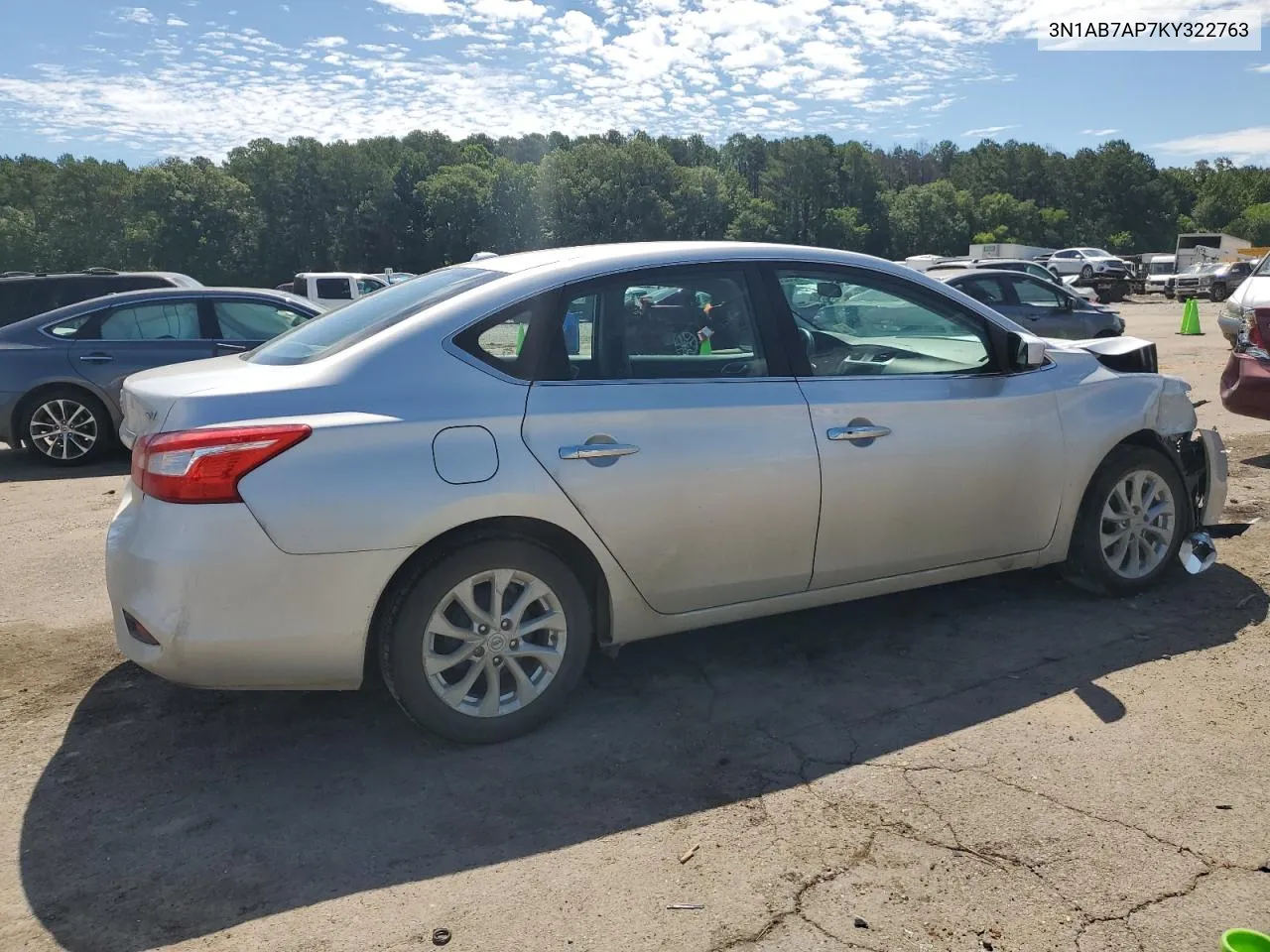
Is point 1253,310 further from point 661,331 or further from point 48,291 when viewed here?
point 48,291

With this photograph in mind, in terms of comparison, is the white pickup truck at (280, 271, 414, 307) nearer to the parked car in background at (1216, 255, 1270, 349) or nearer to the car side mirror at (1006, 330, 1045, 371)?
the parked car in background at (1216, 255, 1270, 349)

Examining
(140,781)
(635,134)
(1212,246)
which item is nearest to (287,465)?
(140,781)

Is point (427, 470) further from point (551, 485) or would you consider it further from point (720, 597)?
point (720, 597)

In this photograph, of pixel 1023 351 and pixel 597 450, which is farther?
pixel 1023 351

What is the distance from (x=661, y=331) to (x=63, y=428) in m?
7.26

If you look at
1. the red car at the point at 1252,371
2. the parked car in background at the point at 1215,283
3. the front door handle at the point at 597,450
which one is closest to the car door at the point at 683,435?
the front door handle at the point at 597,450

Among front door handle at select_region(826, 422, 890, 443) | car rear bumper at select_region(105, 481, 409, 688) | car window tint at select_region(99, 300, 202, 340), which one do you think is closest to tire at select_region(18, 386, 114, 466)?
car window tint at select_region(99, 300, 202, 340)

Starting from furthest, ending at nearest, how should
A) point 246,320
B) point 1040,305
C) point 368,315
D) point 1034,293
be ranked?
1. point 1034,293
2. point 1040,305
3. point 246,320
4. point 368,315

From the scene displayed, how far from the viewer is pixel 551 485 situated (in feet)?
11.1

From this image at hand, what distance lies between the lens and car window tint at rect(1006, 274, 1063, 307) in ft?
46.6

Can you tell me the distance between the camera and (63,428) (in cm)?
896

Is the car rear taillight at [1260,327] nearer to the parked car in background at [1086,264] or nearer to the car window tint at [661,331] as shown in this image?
the car window tint at [661,331]

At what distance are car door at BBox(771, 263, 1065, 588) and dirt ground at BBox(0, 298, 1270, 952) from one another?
48 centimetres

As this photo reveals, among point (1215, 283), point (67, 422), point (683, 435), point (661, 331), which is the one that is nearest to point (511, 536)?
point (683, 435)
